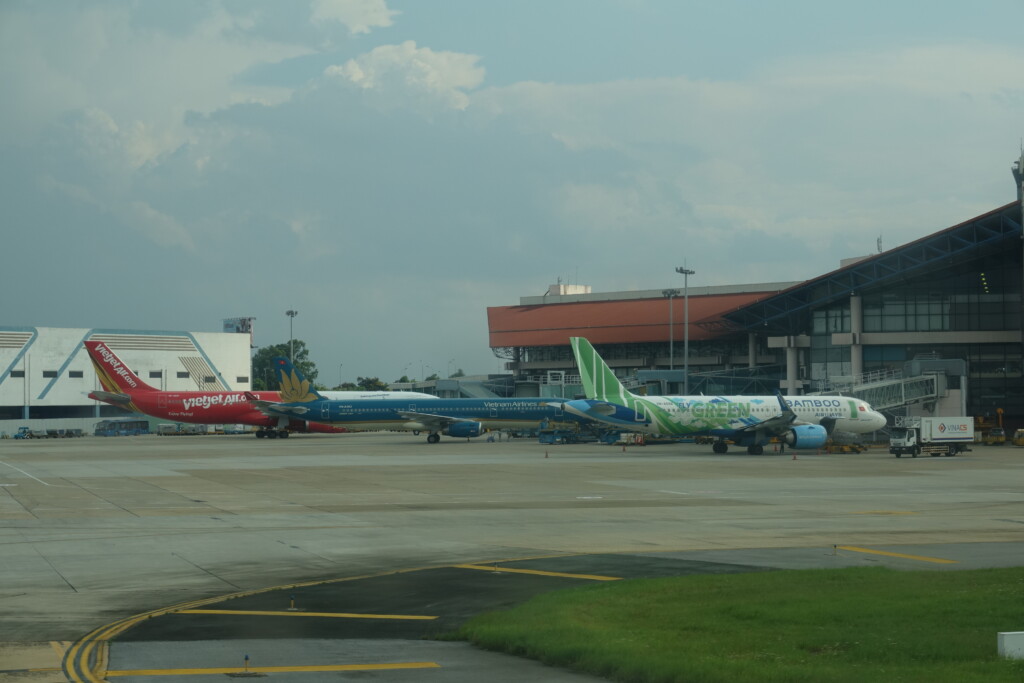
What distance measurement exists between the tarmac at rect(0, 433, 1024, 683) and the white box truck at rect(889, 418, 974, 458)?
11963mm

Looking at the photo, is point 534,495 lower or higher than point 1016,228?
lower

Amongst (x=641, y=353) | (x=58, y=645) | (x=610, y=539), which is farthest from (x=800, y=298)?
(x=58, y=645)

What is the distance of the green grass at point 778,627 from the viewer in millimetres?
12156

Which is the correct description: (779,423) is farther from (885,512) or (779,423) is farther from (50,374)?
(50,374)

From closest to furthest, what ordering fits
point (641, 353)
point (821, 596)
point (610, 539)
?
point (821, 596)
point (610, 539)
point (641, 353)

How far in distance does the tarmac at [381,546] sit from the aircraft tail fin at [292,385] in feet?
143

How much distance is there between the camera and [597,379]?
75.5 meters

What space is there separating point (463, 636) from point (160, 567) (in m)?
9.51

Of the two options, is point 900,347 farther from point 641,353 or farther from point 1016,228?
point 641,353

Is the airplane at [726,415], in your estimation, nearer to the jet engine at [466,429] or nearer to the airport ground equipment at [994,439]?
the airport ground equipment at [994,439]

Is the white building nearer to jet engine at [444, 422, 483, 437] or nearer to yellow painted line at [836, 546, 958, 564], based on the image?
jet engine at [444, 422, 483, 437]

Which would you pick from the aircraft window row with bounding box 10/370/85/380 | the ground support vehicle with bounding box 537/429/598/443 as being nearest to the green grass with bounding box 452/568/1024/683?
the ground support vehicle with bounding box 537/429/598/443

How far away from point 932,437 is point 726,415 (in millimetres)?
12895

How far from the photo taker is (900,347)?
9888 centimetres
